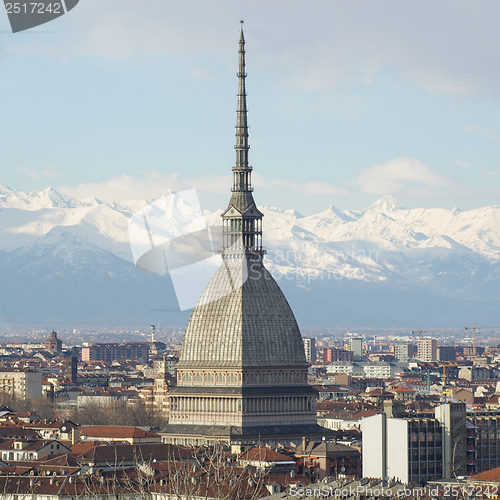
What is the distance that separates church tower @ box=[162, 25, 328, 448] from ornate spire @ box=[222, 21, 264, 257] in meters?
0.09

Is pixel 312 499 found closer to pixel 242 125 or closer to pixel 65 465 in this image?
pixel 65 465

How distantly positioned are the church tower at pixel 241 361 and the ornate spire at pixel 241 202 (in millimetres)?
87

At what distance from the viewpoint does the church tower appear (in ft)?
409

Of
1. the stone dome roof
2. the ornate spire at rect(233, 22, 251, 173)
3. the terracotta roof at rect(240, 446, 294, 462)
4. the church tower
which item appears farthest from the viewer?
the ornate spire at rect(233, 22, 251, 173)

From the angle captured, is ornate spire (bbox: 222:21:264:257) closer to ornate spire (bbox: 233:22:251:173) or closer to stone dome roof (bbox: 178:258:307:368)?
ornate spire (bbox: 233:22:251:173)

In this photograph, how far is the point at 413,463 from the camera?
289ft

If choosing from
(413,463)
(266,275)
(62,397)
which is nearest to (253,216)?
(266,275)

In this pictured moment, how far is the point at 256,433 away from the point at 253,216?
14.4 m

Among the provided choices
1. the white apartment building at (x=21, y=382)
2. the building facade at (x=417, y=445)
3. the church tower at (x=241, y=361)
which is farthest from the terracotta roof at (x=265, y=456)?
the white apartment building at (x=21, y=382)

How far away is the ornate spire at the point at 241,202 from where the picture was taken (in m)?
128

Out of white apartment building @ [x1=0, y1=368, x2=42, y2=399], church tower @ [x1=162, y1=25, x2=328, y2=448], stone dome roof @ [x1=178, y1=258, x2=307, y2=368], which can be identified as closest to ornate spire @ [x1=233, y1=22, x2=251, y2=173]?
church tower @ [x1=162, y1=25, x2=328, y2=448]

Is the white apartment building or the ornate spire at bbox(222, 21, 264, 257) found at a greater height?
the ornate spire at bbox(222, 21, 264, 257)

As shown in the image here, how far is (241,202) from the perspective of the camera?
12925cm

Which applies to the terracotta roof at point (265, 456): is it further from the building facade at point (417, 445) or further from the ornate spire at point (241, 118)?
the ornate spire at point (241, 118)
